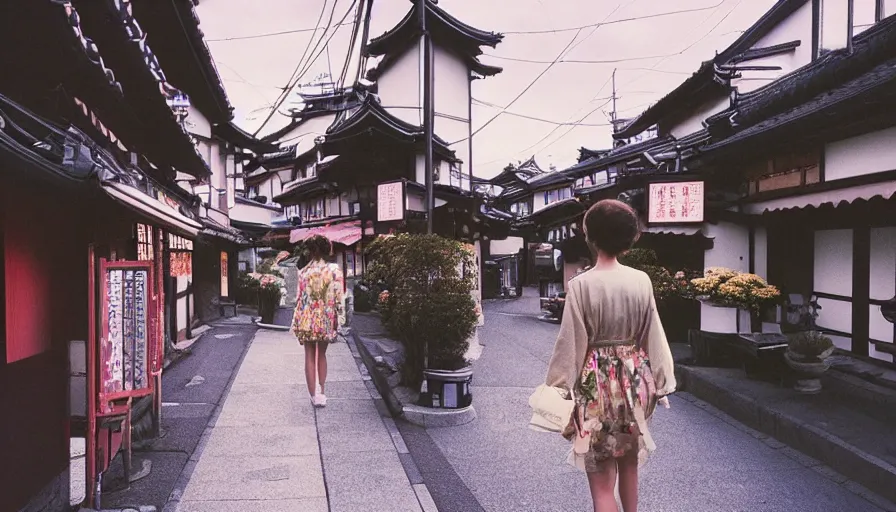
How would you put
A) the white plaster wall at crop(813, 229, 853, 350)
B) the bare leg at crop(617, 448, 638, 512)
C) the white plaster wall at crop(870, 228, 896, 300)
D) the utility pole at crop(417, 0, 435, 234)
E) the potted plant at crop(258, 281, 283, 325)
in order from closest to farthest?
1. the bare leg at crop(617, 448, 638, 512)
2. the white plaster wall at crop(870, 228, 896, 300)
3. the white plaster wall at crop(813, 229, 853, 350)
4. the utility pole at crop(417, 0, 435, 234)
5. the potted plant at crop(258, 281, 283, 325)

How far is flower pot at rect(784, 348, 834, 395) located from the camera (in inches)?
318

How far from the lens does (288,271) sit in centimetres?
2295

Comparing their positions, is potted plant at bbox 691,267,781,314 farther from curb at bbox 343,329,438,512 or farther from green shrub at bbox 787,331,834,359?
curb at bbox 343,329,438,512

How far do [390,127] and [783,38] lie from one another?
13.9 m

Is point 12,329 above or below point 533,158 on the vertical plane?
below

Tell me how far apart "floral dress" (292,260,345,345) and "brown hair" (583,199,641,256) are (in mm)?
4882

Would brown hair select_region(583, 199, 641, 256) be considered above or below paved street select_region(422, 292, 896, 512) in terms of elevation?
above

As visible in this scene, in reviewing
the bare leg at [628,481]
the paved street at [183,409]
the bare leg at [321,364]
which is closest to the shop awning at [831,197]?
the bare leg at [628,481]

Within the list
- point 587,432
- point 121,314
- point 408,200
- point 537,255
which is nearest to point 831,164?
point 587,432

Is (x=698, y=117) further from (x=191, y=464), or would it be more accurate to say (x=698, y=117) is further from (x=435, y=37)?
(x=191, y=464)

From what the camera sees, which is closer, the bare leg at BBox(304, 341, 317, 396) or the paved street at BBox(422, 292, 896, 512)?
the paved street at BBox(422, 292, 896, 512)

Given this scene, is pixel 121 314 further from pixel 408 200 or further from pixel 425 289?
pixel 408 200

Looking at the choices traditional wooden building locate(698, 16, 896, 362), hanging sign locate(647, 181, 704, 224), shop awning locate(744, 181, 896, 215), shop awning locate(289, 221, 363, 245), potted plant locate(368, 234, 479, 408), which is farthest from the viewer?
shop awning locate(289, 221, 363, 245)

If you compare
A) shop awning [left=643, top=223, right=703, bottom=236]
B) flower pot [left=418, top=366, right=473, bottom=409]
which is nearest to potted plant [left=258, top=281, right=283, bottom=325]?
shop awning [left=643, top=223, right=703, bottom=236]
